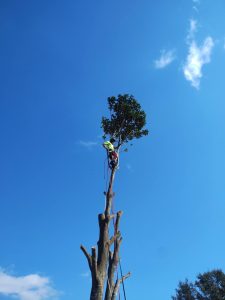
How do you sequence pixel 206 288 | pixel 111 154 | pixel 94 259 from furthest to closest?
1. pixel 206 288
2. pixel 111 154
3. pixel 94 259

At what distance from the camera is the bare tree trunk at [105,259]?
8734 mm

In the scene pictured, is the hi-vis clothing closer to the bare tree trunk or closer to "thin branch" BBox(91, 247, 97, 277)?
the bare tree trunk

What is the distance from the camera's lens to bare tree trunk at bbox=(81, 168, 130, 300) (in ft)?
28.7

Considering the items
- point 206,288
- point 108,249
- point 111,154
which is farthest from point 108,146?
point 206,288

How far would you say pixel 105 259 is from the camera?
9.27 m

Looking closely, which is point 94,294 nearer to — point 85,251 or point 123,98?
point 85,251

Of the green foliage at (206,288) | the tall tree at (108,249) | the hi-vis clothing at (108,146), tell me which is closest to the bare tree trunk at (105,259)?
the tall tree at (108,249)

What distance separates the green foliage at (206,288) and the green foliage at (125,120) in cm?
2810

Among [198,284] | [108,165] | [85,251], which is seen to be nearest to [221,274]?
[198,284]

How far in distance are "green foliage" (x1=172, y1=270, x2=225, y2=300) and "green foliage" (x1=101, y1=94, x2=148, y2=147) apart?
2810cm

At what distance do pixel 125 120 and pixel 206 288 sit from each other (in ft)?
96.1

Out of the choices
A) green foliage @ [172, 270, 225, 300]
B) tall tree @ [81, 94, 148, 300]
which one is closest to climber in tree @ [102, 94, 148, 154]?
tall tree @ [81, 94, 148, 300]

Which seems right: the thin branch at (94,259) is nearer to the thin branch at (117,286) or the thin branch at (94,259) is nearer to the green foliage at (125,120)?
the thin branch at (117,286)

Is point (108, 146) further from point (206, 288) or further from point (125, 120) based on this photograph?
point (206, 288)
